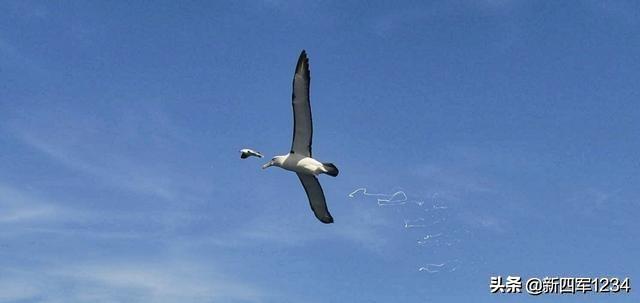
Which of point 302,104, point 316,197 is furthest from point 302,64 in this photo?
point 316,197

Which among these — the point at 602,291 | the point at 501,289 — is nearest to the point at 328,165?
the point at 501,289

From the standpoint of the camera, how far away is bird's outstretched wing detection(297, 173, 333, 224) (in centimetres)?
6247

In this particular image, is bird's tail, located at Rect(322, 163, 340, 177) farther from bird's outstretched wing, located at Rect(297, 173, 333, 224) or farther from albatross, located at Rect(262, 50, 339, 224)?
bird's outstretched wing, located at Rect(297, 173, 333, 224)

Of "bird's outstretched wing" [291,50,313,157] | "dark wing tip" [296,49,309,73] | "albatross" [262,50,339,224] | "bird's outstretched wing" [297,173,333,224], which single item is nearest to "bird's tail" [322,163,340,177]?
"albatross" [262,50,339,224]

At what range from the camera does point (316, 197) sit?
2502 inches

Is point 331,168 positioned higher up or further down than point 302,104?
further down

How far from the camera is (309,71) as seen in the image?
193 ft

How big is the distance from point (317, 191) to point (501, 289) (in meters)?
13.6

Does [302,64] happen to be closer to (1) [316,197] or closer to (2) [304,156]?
(2) [304,156]

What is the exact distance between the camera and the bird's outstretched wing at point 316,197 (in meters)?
62.5

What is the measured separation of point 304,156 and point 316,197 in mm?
3322

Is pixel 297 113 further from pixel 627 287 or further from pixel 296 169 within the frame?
pixel 627 287

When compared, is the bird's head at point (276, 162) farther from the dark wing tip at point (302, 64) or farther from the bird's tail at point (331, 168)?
the dark wing tip at point (302, 64)

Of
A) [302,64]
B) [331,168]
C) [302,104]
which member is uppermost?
[302,64]
